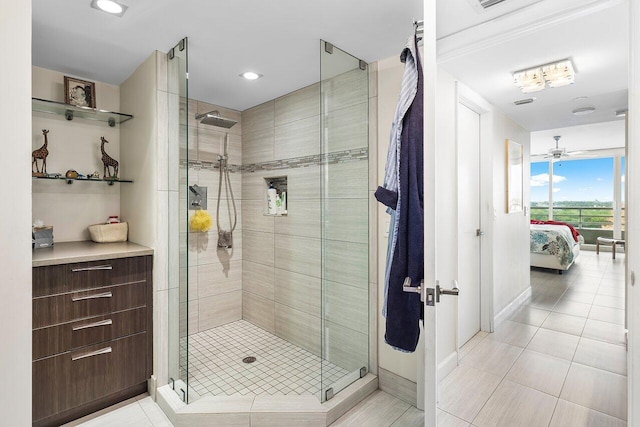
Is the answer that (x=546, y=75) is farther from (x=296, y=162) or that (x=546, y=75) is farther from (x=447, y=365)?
(x=447, y=365)

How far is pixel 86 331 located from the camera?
74.3 inches

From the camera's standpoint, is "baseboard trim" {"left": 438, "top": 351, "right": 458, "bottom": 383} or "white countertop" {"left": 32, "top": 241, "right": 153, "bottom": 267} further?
"baseboard trim" {"left": 438, "top": 351, "right": 458, "bottom": 383}

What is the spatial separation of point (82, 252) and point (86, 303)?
12.1 inches

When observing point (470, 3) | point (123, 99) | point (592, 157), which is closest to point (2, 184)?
point (470, 3)

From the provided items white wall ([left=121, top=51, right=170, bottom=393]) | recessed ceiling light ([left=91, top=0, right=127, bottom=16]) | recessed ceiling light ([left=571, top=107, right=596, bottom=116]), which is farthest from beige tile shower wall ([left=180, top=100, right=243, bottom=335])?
recessed ceiling light ([left=571, top=107, right=596, bottom=116])

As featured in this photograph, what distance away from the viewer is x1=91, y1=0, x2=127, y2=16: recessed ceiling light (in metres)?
1.56

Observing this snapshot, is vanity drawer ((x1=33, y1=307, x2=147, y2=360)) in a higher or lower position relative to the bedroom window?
lower

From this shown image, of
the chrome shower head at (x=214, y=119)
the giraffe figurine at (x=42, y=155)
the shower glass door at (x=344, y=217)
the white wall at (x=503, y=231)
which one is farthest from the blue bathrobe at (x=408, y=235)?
the giraffe figurine at (x=42, y=155)

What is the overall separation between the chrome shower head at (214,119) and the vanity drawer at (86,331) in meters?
1.62

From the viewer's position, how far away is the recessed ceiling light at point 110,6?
1.56m

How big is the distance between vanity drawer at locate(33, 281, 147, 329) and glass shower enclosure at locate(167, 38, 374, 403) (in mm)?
232

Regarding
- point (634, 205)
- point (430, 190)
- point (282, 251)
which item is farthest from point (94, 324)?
point (634, 205)

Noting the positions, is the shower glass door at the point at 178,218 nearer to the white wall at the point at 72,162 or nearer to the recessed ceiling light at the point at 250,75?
the recessed ceiling light at the point at 250,75

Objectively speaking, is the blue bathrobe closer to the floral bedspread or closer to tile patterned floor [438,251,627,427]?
tile patterned floor [438,251,627,427]
